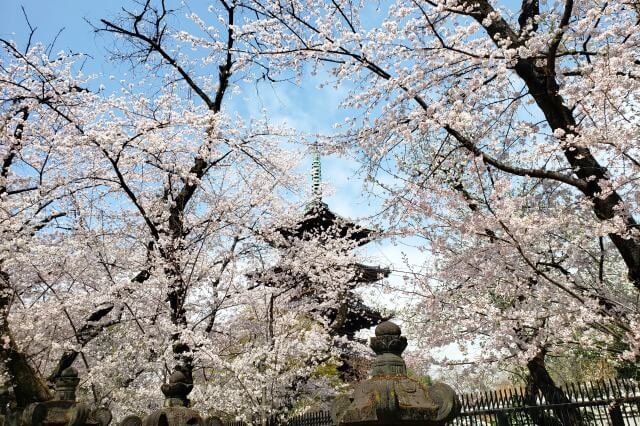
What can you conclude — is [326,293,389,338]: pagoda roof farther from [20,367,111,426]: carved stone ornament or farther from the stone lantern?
the stone lantern

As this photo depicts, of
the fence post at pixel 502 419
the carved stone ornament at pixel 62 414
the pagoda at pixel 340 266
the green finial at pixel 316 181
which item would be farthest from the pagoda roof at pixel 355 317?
the carved stone ornament at pixel 62 414

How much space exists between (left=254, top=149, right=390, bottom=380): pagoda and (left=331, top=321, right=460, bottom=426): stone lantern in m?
7.25

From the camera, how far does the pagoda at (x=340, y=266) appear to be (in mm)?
13305

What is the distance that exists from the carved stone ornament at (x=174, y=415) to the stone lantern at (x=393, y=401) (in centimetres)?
144

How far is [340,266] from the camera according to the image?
47.4ft

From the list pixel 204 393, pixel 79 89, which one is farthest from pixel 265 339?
pixel 79 89

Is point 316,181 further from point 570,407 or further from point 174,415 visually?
point 174,415

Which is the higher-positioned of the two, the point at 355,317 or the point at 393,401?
the point at 355,317

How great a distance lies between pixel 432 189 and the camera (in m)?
5.99

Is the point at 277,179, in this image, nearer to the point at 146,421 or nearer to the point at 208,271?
the point at 208,271

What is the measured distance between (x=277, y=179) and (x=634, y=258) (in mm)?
9843

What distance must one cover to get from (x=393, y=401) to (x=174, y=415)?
6.42 feet

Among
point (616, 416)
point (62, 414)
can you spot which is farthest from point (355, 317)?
point (62, 414)

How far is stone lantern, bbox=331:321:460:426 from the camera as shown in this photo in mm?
2547
